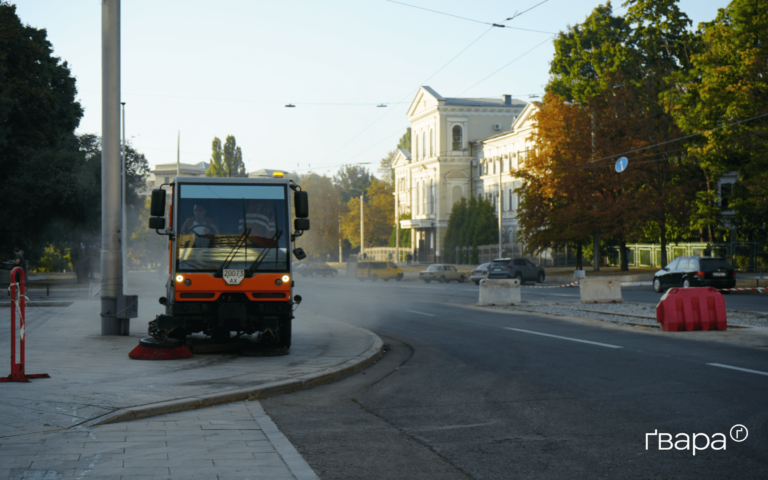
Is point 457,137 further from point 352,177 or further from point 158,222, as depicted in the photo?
point 158,222

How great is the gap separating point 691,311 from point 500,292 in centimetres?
920

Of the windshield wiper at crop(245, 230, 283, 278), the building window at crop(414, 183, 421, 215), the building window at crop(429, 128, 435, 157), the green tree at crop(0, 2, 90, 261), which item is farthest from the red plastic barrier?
the building window at crop(414, 183, 421, 215)

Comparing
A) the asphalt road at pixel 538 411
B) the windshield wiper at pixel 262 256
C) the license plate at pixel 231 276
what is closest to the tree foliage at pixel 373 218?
the asphalt road at pixel 538 411

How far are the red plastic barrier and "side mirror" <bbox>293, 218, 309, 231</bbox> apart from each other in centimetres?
751

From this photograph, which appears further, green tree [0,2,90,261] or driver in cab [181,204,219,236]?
green tree [0,2,90,261]

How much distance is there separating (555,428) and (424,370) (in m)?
4.06

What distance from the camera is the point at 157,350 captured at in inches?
430

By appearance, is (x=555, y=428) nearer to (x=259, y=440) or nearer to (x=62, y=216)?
(x=259, y=440)

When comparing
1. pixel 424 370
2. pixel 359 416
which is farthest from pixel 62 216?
pixel 359 416

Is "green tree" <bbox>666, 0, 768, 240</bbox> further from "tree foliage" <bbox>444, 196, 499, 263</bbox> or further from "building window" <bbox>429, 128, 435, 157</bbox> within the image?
"building window" <bbox>429, 128, 435, 157</bbox>

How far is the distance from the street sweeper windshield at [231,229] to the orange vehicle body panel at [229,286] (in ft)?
0.38

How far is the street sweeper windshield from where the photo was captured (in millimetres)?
11664

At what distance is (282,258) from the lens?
1184 centimetres

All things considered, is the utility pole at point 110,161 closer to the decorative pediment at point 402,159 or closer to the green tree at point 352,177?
the decorative pediment at point 402,159
